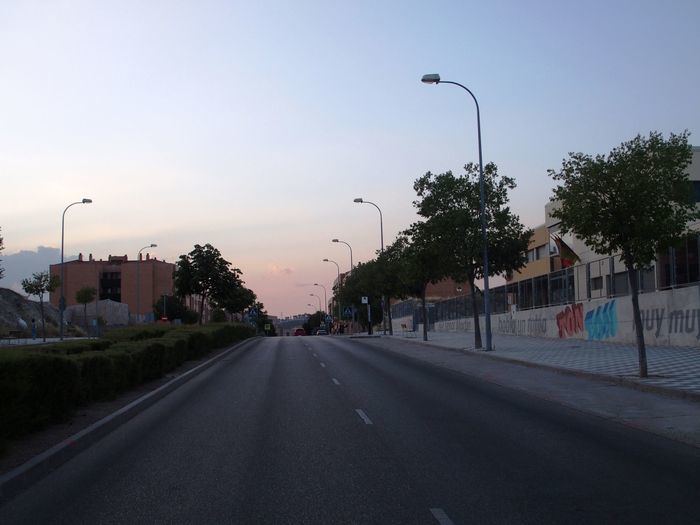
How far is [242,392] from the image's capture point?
1767cm

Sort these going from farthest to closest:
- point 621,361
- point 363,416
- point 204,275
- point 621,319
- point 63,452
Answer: point 204,275 < point 621,319 < point 621,361 < point 363,416 < point 63,452

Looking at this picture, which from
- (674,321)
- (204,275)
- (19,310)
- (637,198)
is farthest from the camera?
(19,310)

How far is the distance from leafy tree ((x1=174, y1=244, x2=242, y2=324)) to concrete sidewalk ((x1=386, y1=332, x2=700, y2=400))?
1553 cm

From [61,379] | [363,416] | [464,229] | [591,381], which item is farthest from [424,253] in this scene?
[61,379]

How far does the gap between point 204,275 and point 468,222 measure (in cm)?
1729

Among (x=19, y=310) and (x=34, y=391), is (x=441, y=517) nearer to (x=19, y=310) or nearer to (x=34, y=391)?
(x=34, y=391)

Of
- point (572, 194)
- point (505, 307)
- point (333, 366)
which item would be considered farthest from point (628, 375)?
point (505, 307)

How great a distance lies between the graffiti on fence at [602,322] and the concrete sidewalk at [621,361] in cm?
59

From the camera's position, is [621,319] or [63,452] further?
[621,319]

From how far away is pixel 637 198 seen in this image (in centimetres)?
1725

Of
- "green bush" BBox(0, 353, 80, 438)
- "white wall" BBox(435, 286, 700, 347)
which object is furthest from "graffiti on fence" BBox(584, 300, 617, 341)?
→ "green bush" BBox(0, 353, 80, 438)

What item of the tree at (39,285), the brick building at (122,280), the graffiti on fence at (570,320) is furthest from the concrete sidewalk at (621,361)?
the brick building at (122,280)

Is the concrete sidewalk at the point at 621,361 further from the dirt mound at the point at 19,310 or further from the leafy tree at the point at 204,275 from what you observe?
the dirt mound at the point at 19,310

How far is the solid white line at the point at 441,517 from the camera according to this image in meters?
6.49
